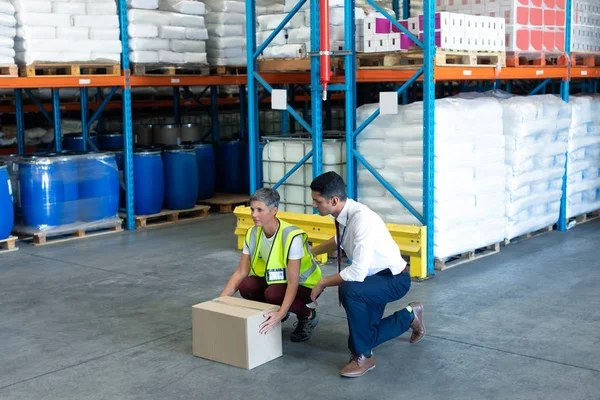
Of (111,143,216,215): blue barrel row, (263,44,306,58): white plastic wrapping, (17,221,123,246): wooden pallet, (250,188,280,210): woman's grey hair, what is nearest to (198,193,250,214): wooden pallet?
(111,143,216,215): blue barrel row

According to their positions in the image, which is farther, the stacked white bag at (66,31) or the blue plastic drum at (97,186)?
the blue plastic drum at (97,186)

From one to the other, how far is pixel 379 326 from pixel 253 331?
0.82 m

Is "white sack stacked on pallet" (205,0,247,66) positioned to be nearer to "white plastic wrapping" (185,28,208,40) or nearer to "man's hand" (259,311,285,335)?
"white plastic wrapping" (185,28,208,40)

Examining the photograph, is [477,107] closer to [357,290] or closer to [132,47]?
[357,290]

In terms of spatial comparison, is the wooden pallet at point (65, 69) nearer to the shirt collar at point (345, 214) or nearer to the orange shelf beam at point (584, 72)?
the orange shelf beam at point (584, 72)

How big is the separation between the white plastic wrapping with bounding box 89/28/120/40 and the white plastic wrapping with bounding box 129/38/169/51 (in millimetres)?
239

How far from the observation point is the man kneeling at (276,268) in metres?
5.30

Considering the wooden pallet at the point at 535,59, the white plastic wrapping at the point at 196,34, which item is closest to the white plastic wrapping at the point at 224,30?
the white plastic wrapping at the point at 196,34

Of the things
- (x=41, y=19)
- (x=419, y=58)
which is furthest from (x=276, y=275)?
(x=41, y=19)

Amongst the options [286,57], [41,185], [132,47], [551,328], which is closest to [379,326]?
[551,328]

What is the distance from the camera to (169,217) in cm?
1148

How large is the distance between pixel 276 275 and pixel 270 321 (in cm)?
35

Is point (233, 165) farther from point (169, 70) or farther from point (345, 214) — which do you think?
point (345, 214)

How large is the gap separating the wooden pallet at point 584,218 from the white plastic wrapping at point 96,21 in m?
6.40
